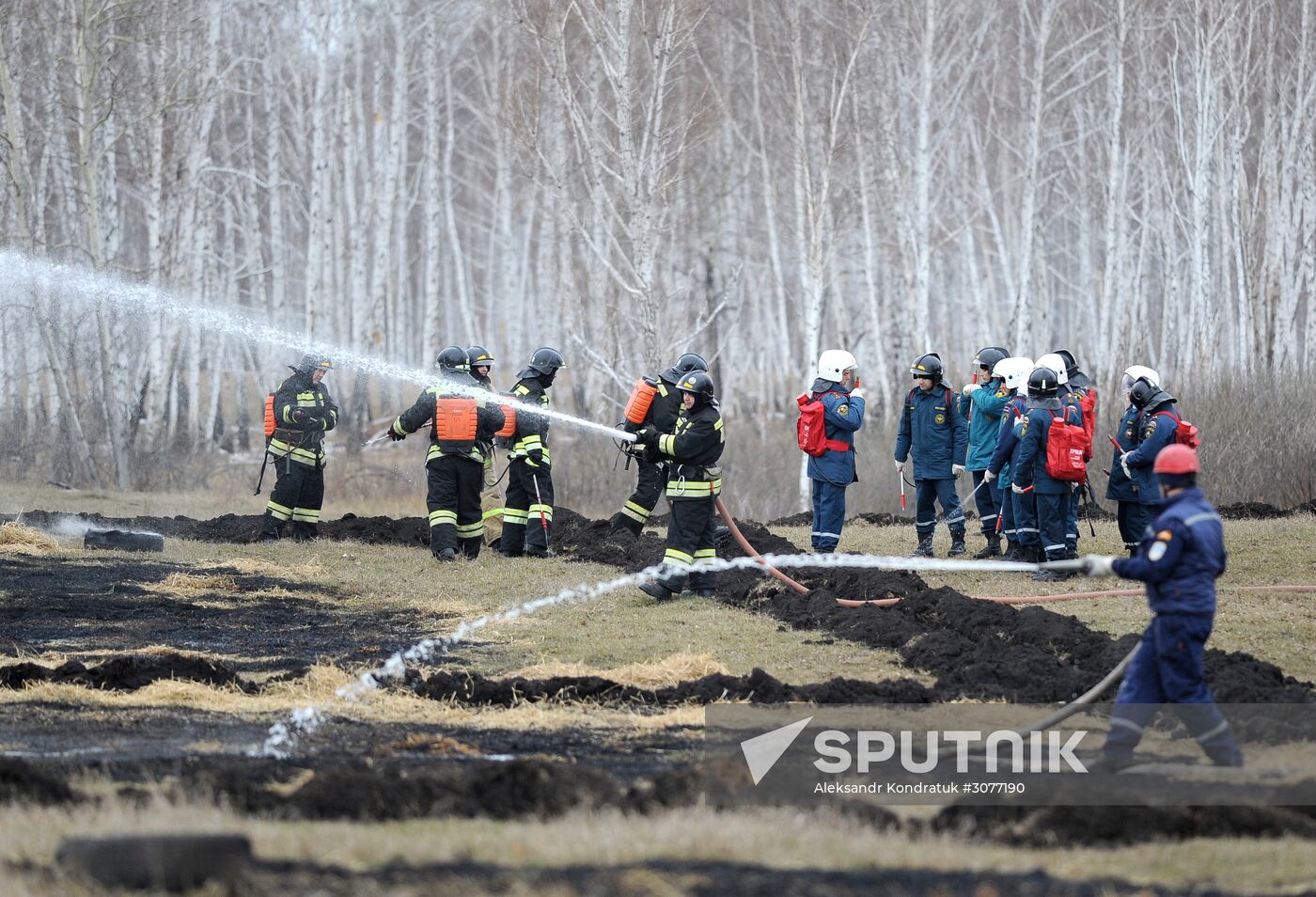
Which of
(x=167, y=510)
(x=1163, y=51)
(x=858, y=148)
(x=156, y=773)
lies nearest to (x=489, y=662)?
(x=156, y=773)

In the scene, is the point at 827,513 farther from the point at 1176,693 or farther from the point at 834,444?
the point at 1176,693

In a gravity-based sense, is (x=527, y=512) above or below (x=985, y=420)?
below

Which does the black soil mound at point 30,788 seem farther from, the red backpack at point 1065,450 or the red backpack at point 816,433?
the red backpack at point 1065,450

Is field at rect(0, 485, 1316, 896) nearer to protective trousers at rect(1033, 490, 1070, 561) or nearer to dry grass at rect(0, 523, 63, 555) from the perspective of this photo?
dry grass at rect(0, 523, 63, 555)

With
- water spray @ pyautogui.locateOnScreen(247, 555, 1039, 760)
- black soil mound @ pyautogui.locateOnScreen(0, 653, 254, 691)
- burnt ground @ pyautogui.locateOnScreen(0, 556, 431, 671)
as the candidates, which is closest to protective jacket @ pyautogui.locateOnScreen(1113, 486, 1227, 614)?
water spray @ pyautogui.locateOnScreen(247, 555, 1039, 760)

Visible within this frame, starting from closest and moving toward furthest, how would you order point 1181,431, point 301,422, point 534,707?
point 534,707
point 1181,431
point 301,422

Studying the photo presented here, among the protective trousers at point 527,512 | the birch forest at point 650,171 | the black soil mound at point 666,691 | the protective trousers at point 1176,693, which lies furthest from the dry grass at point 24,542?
the protective trousers at point 1176,693

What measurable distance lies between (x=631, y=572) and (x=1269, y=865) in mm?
9768

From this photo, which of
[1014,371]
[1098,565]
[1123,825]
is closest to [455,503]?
[1014,371]

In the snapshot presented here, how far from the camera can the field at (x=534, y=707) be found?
508 centimetres

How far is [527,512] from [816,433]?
3.69 metres

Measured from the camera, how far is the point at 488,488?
1708 cm

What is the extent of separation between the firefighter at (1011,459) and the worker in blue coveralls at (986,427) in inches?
4.1

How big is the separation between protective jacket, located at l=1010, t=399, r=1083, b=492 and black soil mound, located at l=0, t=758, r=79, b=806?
361 inches
